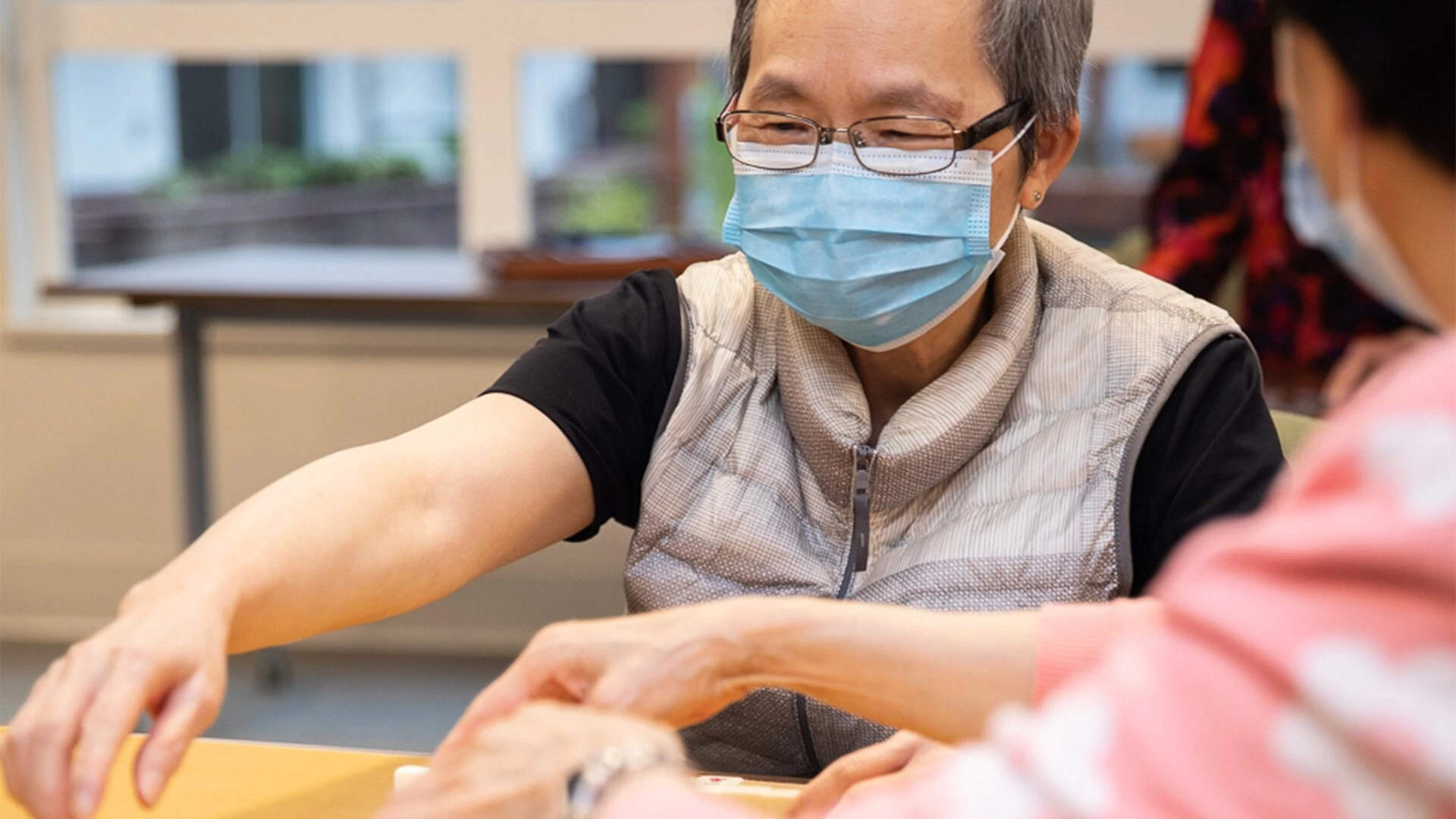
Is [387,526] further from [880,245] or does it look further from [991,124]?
[991,124]

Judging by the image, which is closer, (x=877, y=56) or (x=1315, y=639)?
(x=1315, y=639)

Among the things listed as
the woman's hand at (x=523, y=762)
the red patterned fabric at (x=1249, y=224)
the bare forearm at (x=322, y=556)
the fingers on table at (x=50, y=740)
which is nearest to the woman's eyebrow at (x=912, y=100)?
the bare forearm at (x=322, y=556)

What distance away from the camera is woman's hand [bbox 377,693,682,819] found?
0.75m

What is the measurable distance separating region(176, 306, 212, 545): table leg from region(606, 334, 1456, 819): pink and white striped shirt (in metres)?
2.70

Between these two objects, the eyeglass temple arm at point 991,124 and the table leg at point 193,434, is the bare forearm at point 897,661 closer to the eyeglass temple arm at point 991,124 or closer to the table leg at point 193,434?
the eyeglass temple arm at point 991,124

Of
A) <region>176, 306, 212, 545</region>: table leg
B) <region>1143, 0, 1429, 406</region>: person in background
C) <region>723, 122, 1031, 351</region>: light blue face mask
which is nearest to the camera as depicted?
<region>723, 122, 1031, 351</region>: light blue face mask

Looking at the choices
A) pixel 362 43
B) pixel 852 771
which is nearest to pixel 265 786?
pixel 852 771

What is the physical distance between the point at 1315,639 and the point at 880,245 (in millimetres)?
878

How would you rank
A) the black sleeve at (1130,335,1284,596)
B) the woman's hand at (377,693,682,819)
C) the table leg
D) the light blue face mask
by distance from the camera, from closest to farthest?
the woman's hand at (377,693,682,819) → the black sleeve at (1130,335,1284,596) → the light blue face mask → the table leg

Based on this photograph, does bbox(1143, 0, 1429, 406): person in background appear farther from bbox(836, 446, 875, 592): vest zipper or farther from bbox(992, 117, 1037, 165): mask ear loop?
bbox(836, 446, 875, 592): vest zipper

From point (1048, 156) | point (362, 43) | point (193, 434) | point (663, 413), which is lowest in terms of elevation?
point (193, 434)

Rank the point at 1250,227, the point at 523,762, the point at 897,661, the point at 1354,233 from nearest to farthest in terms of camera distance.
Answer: the point at 1354,233, the point at 523,762, the point at 897,661, the point at 1250,227

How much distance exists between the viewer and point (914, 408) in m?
1.29

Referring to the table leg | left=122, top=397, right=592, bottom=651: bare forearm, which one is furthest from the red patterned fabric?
the table leg
